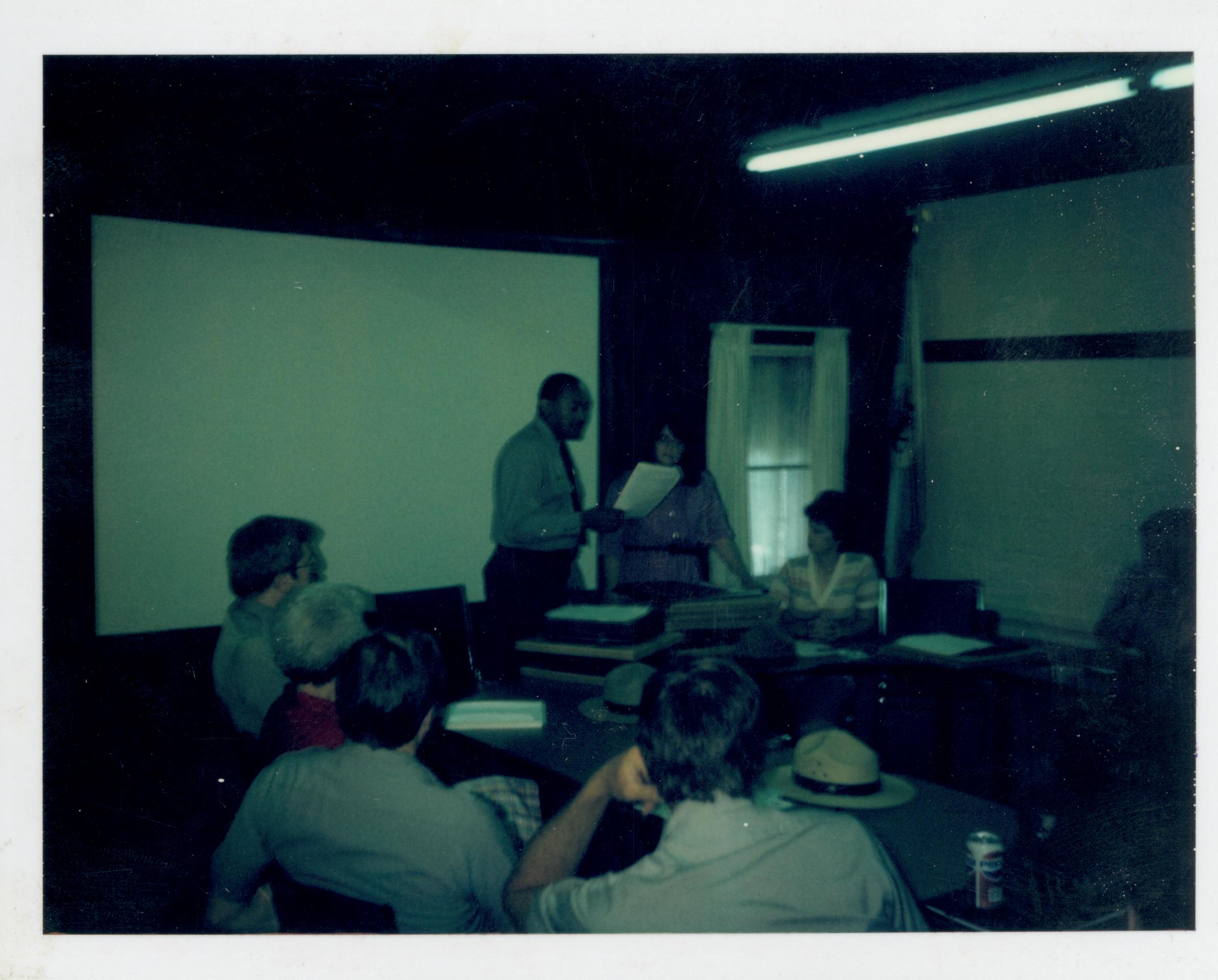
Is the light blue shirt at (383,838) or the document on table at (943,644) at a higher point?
the document on table at (943,644)

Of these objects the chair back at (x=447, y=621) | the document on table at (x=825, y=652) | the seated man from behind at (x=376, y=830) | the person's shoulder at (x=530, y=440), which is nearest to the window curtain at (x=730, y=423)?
the person's shoulder at (x=530, y=440)

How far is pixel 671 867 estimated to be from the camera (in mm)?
1340

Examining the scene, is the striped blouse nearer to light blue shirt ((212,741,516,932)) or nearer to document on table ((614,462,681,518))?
document on table ((614,462,681,518))

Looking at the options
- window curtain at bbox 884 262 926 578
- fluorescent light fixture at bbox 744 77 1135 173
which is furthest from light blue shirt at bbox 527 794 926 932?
window curtain at bbox 884 262 926 578

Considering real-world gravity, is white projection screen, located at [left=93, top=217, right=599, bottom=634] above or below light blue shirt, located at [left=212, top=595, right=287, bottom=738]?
above

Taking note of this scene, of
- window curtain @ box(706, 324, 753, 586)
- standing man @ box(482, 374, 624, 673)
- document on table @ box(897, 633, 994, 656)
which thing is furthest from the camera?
window curtain @ box(706, 324, 753, 586)

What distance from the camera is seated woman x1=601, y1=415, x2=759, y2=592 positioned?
12.8 feet

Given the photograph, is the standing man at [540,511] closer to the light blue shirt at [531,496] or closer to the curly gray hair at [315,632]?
the light blue shirt at [531,496]

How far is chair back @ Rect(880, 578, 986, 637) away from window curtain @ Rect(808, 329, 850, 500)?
241 cm

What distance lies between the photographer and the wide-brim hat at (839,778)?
1.88m

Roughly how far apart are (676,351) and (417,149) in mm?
1860

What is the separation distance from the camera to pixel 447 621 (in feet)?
8.57

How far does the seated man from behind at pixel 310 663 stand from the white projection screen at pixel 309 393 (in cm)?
269

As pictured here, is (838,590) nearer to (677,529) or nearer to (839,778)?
(677,529)
